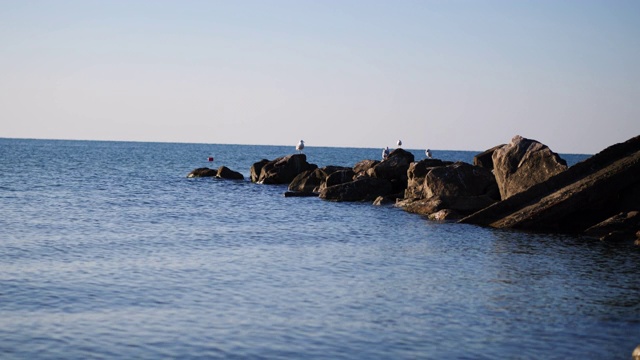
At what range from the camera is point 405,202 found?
36.5 meters

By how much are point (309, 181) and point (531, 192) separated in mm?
20735

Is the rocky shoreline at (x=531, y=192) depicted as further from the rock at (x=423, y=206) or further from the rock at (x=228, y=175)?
the rock at (x=228, y=175)

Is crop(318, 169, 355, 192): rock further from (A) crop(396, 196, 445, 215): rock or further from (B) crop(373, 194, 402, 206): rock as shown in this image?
(A) crop(396, 196, 445, 215): rock

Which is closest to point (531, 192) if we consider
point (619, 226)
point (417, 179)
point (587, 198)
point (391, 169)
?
point (587, 198)

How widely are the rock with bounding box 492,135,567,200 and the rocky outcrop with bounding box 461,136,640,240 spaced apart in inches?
58.3

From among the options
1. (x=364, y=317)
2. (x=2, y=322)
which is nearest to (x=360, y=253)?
(x=364, y=317)

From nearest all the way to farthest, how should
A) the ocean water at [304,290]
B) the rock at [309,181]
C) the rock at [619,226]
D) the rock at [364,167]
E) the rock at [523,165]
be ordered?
1. the ocean water at [304,290]
2. the rock at [619,226]
3. the rock at [523,165]
4. the rock at [364,167]
5. the rock at [309,181]

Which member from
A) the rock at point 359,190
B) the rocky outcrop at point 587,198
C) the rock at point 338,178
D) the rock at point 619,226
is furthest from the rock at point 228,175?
the rock at point 619,226

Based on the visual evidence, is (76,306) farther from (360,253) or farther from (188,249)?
(360,253)

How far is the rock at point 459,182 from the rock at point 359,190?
6.52 m

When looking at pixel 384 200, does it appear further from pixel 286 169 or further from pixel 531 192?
pixel 286 169

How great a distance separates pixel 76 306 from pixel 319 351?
5415mm

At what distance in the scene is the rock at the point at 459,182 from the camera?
3391cm

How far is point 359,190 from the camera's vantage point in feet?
135
